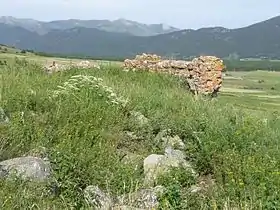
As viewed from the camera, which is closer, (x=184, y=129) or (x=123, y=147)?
(x=123, y=147)

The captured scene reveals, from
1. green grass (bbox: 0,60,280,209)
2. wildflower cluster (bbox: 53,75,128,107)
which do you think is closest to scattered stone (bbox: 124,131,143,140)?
green grass (bbox: 0,60,280,209)

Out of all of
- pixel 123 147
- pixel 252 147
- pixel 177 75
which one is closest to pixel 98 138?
pixel 123 147

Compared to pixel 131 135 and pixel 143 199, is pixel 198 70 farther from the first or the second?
pixel 143 199

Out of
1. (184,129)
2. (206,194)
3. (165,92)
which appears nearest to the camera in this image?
(206,194)

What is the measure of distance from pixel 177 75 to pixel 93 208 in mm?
10676

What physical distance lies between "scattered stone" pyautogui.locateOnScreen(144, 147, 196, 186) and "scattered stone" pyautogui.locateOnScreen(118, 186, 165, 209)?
0.46 m

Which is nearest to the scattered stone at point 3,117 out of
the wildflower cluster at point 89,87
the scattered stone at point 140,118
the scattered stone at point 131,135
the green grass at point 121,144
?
the green grass at point 121,144

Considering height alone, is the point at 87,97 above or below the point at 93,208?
above

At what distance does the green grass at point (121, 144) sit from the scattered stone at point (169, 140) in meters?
0.12

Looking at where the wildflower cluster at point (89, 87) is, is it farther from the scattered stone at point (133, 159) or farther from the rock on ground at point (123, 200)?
the rock on ground at point (123, 200)

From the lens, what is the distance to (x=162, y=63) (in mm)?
17047

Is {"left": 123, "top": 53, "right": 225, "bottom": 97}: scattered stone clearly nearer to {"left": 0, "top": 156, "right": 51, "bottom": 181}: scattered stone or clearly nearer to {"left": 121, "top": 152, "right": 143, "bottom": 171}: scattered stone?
{"left": 121, "top": 152, "right": 143, "bottom": 171}: scattered stone

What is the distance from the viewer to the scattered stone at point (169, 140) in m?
8.53

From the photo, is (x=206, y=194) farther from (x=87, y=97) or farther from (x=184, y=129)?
(x=87, y=97)
